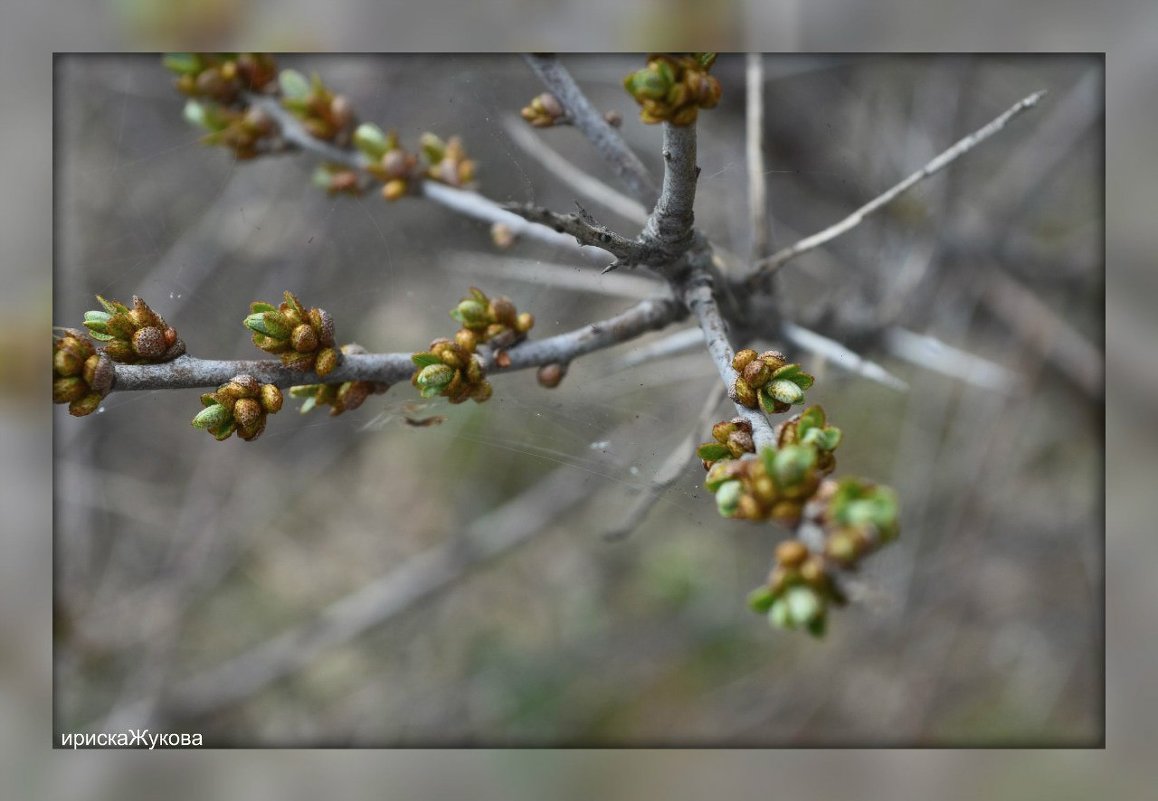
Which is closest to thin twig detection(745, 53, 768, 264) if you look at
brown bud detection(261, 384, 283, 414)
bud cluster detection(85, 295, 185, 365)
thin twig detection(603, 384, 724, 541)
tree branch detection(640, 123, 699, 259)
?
thin twig detection(603, 384, 724, 541)

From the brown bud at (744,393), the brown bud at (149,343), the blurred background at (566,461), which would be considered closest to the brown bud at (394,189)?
the blurred background at (566,461)

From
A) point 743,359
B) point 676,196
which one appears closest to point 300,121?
point 676,196

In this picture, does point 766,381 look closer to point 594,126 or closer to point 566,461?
point 594,126

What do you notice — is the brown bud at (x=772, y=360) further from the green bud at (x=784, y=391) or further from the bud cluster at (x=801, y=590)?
the bud cluster at (x=801, y=590)

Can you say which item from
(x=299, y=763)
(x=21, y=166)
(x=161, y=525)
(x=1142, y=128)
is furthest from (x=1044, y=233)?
(x=161, y=525)

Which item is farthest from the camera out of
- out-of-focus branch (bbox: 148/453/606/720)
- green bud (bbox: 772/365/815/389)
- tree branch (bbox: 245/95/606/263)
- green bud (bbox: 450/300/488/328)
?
out-of-focus branch (bbox: 148/453/606/720)

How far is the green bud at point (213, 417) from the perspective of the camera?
97 cm

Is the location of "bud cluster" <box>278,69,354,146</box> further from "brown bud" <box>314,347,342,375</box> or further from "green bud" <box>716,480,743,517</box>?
"green bud" <box>716,480,743,517</box>

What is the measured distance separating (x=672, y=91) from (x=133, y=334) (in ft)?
2.42

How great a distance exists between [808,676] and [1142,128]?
2.16m

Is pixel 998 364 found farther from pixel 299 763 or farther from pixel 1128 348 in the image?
pixel 299 763

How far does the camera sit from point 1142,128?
4.97 ft

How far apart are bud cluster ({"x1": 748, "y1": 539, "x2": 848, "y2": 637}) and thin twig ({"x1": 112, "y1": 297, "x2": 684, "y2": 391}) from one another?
52 centimetres

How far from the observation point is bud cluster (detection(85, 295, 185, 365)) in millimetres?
996
